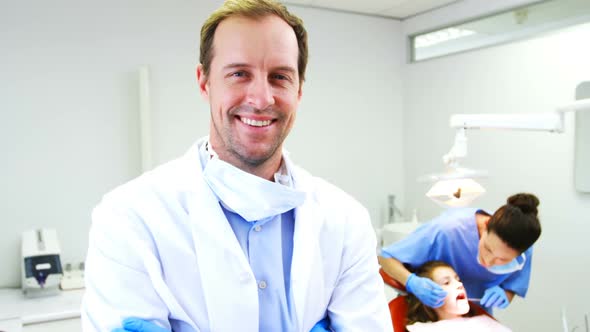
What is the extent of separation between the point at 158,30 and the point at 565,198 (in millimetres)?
2662

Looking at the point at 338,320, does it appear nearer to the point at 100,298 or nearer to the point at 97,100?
the point at 100,298

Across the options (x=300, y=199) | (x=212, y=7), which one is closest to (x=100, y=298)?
(x=300, y=199)

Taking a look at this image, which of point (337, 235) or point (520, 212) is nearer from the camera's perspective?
point (337, 235)

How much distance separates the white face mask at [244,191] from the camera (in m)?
1.08

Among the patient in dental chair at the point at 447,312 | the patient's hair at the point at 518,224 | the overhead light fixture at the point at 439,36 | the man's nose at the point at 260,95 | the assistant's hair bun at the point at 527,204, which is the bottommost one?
the patient in dental chair at the point at 447,312

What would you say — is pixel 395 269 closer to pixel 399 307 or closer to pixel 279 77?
pixel 399 307

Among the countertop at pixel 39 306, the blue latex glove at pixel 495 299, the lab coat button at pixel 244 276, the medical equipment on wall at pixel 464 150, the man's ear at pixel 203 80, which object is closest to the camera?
the lab coat button at pixel 244 276

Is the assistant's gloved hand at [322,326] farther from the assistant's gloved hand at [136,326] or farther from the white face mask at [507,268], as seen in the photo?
the white face mask at [507,268]

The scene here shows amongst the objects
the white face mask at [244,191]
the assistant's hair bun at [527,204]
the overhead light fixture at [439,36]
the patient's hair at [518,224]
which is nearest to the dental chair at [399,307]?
the patient's hair at [518,224]

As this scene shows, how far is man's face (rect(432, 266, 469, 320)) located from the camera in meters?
2.01

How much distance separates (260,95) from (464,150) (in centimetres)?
114

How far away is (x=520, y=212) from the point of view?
2000 mm

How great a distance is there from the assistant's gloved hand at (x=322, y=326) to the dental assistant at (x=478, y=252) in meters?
0.98

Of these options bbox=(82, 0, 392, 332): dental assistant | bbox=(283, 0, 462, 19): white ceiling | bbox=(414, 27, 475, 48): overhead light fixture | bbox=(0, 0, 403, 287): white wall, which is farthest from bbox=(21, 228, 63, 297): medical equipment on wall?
bbox=(414, 27, 475, 48): overhead light fixture
